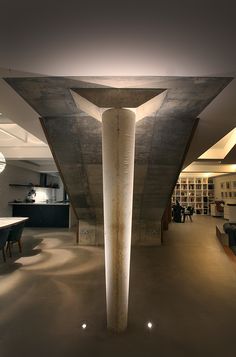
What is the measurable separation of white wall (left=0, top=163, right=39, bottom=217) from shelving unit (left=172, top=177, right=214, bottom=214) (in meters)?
8.68

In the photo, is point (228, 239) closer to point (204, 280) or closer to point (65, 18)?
point (204, 280)

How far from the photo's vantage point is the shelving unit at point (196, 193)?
14.2 m

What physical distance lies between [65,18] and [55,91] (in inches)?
43.9

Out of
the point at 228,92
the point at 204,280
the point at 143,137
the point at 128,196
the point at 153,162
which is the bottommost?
the point at 204,280

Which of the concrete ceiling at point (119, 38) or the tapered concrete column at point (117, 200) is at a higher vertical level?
the concrete ceiling at point (119, 38)

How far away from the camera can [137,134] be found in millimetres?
3631

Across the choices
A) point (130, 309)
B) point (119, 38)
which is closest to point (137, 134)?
point (119, 38)

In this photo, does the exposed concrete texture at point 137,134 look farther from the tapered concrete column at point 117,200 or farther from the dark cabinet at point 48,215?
the dark cabinet at point 48,215

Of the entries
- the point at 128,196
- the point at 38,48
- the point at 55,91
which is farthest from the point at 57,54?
the point at 128,196

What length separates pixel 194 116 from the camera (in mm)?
3234

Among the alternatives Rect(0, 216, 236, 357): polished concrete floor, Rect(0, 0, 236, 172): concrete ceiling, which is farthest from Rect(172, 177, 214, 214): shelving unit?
Rect(0, 0, 236, 172): concrete ceiling

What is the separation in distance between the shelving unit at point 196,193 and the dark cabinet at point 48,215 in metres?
7.45

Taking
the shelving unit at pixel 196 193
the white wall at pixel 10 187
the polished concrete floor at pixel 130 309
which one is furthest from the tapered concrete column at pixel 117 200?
the shelving unit at pixel 196 193

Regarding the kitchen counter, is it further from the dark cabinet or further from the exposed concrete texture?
the exposed concrete texture
